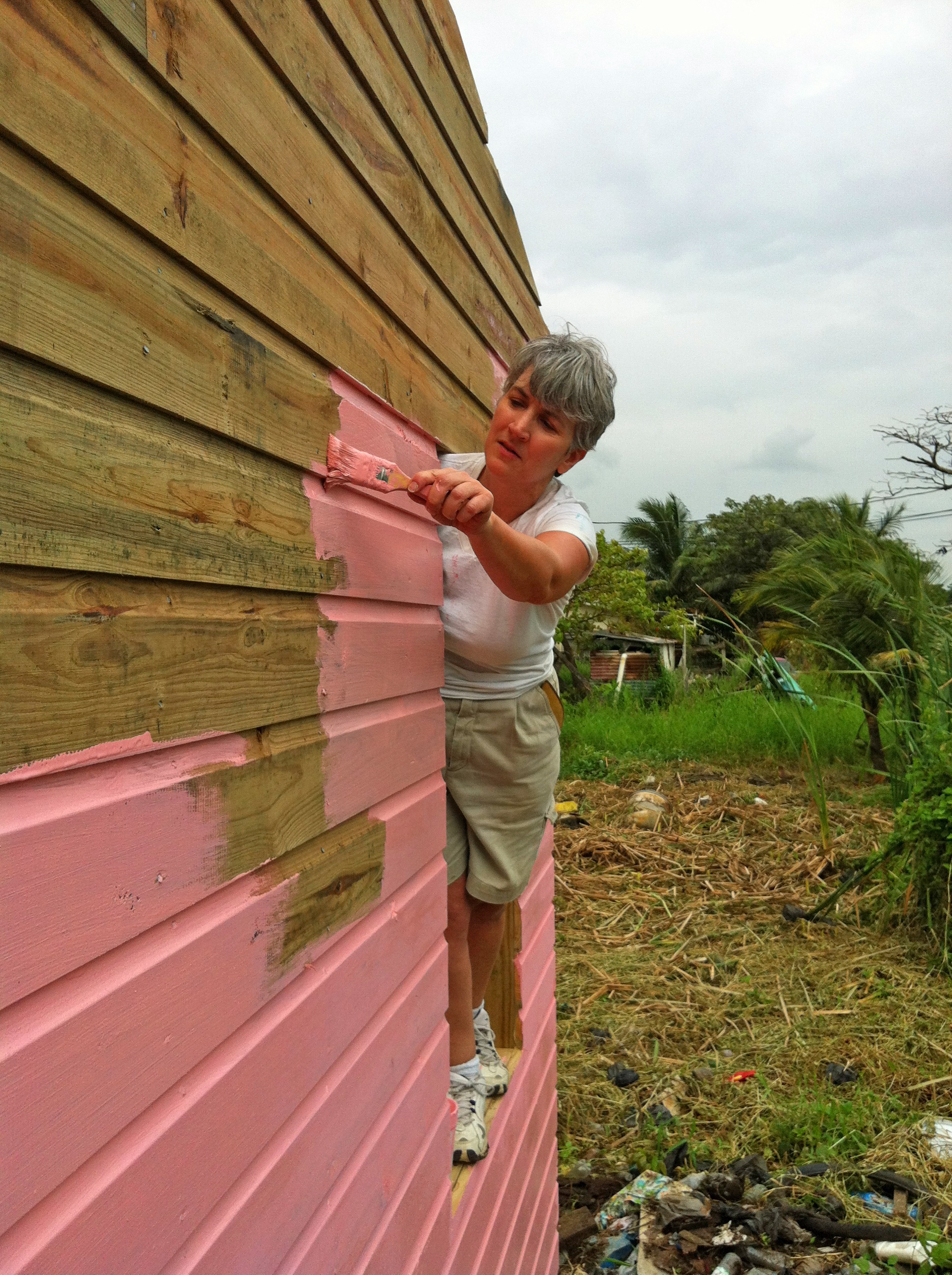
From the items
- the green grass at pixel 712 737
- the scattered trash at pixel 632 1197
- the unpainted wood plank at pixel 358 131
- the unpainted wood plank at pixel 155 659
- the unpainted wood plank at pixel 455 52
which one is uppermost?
the unpainted wood plank at pixel 455 52

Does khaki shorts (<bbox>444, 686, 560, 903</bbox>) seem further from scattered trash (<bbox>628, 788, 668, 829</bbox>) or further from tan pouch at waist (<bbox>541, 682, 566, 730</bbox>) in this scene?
scattered trash (<bbox>628, 788, 668, 829</bbox>)

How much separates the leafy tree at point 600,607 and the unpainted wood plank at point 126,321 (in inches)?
622

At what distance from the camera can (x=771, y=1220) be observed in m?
3.84

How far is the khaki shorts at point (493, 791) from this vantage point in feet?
8.20

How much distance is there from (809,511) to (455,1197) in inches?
1498

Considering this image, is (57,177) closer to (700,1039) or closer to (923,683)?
(700,1039)

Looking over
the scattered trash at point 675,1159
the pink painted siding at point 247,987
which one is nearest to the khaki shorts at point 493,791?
the pink painted siding at point 247,987

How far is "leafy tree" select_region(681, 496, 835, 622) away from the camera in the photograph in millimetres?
40250

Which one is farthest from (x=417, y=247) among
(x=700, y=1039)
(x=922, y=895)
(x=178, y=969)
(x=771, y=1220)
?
(x=922, y=895)

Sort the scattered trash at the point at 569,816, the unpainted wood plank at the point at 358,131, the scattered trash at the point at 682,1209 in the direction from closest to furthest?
the unpainted wood plank at the point at 358,131 → the scattered trash at the point at 682,1209 → the scattered trash at the point at 569,816

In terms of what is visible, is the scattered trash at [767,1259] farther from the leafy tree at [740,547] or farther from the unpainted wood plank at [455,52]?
the leafy tree at [740,547]

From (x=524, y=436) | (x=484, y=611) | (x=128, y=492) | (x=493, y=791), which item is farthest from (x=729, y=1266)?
(x=128, y=492)

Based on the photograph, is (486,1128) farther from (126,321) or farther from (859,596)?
(859,596)

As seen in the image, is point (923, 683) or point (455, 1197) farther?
point (923, 683)
